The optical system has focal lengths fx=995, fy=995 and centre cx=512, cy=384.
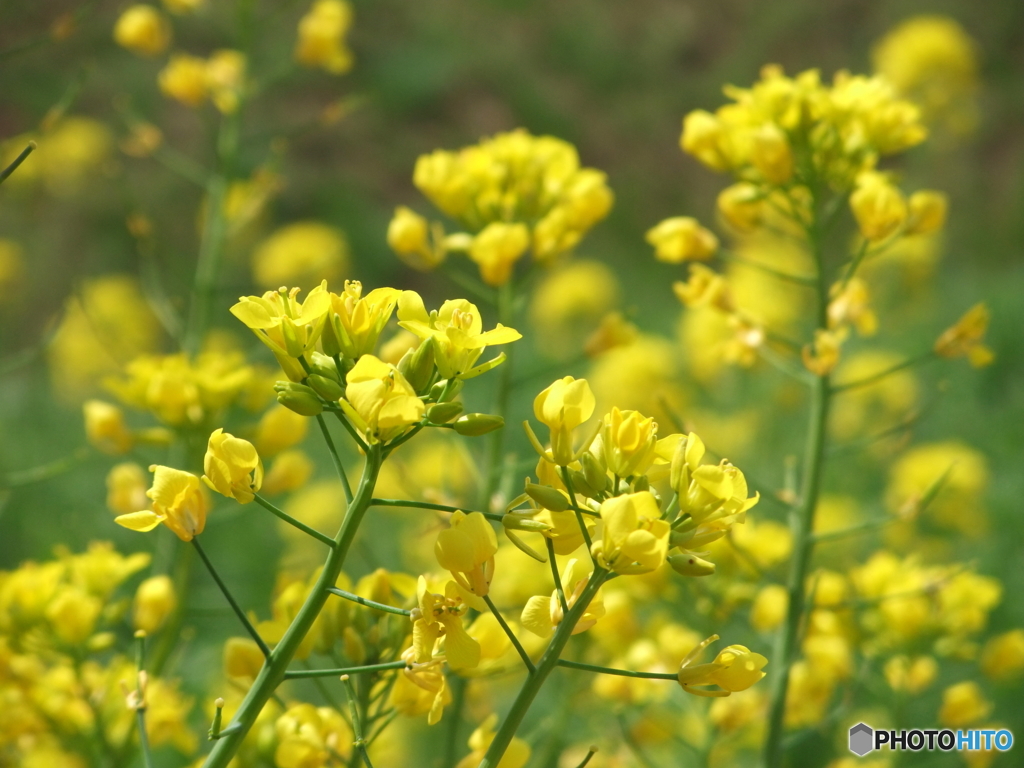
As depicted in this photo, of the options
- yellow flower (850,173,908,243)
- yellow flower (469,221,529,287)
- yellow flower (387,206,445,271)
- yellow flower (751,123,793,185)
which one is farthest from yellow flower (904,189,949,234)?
yellow flower (387,206,445,271)

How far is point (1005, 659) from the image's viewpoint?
4.58ft

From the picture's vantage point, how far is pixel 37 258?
→ 610cm

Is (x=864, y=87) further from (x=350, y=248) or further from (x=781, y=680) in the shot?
(x=350, y=248)

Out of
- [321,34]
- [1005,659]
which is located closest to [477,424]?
[1005,659]

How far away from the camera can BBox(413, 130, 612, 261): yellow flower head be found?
1.27 m

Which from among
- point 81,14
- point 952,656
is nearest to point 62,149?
point 81,14

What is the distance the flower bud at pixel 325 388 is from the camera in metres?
0.63

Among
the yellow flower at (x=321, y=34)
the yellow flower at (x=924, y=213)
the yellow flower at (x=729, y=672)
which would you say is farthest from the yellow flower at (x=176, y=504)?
the yellow flower at (x=321, y=34)

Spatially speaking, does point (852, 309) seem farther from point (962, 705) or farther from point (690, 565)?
point (690, 565)

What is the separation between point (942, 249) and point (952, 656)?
454 cm

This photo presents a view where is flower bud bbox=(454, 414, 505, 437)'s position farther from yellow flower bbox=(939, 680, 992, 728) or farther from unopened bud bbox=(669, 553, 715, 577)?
yellow flower bbox=(939, 680, 992, 728)

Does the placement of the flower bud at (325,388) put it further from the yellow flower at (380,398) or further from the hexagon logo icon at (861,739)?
the hexagon logo icon at (861,739)

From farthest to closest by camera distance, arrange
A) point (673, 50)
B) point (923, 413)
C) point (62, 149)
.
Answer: point (673, 50)
point (62, 149)
point (923, 413)

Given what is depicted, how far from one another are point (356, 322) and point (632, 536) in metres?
0.23
